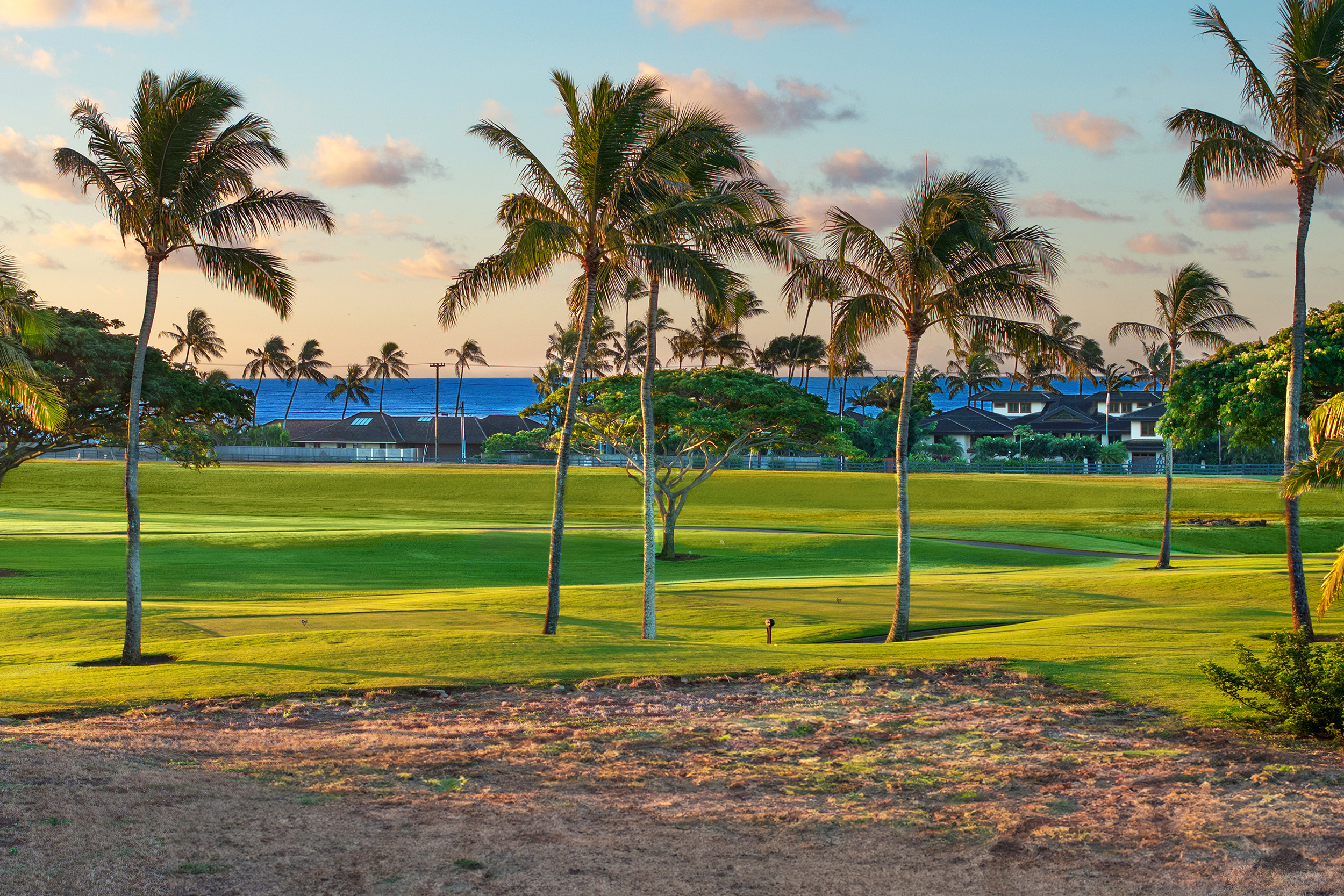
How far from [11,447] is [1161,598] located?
116 feet

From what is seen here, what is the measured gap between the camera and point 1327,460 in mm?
14211

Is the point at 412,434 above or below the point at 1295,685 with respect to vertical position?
above

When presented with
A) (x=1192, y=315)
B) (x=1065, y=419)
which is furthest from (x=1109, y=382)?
(x=1192, y=315)

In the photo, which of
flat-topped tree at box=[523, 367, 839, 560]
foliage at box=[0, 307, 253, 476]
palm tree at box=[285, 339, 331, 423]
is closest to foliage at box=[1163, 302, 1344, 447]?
flat-topped tree at box=[523, 367, 839, 560]

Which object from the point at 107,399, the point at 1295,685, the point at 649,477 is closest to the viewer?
the point at 1295,685

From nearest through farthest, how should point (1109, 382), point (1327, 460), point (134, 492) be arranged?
point (1327, 460), point (134, 492), point (1109, 382)

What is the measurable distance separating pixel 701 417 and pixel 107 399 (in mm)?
20356

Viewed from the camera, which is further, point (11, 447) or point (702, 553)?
point (702, 553)

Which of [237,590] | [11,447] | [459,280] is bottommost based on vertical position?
[237,590]

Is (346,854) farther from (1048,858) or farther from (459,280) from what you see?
(459,280)

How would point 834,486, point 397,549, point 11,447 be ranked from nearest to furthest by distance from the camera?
point 11,447
point 397,549
point 834,486

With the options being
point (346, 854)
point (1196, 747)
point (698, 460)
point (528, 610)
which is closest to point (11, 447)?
point (528, 610)

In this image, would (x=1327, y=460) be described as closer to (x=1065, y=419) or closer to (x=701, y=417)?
(x=701, y=417)

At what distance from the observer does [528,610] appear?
2528 centimetres
